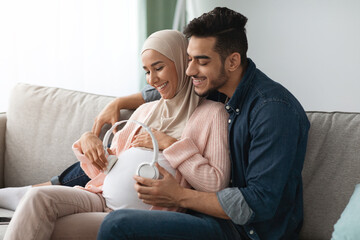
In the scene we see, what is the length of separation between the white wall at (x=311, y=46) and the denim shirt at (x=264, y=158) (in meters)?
1.43

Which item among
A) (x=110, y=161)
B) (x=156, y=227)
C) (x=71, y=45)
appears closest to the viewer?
(x=156, y=227)

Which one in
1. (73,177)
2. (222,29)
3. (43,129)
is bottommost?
(73,177)

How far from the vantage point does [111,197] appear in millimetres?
1784

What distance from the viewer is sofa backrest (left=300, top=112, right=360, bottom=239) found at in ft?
5.90

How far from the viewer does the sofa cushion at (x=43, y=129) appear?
2307 millimetres

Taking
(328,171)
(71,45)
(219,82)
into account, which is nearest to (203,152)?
(219,82)

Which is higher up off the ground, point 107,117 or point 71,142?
point 107,117

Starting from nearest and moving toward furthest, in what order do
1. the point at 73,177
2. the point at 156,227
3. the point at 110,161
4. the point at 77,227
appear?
the point at 156,227, the point at 77,227, the point at 110,161, the point at 73,177

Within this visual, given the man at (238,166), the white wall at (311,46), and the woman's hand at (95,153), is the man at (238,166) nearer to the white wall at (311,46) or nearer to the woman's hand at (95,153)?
the woman's hand at (95,153)

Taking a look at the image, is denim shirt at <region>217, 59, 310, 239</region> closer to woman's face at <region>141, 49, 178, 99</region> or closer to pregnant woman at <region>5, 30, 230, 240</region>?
pregnant woman at <region>5, 30, 230, 240</region>

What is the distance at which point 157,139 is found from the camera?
179cm

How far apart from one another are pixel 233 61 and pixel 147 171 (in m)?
0.48

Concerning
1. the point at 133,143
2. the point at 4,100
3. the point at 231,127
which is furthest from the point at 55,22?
the point at 231,127

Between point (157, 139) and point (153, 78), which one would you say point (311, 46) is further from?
point (157, 139)
